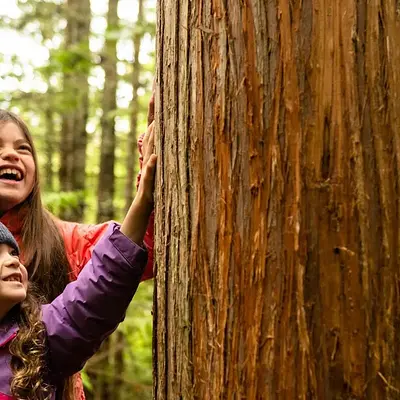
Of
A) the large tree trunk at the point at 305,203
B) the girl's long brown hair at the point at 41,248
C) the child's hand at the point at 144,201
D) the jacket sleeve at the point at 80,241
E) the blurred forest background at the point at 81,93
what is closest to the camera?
the large tree trunk at the point at 305,203

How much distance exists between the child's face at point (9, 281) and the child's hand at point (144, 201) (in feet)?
1.72

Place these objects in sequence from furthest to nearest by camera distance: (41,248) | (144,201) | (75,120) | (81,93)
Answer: (75,120) → (81,93) → (41,248) → (144,201)

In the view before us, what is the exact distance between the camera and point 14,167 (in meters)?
2.78

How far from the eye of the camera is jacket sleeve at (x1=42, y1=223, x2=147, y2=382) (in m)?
2.09

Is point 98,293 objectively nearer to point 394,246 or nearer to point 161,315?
point 161,315

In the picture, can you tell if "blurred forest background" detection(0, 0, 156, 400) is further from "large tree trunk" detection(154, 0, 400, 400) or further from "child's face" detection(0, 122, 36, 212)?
"large tree trunk" detection(154, 0, 400, 400)

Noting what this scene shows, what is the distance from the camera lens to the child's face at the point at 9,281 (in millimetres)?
2244

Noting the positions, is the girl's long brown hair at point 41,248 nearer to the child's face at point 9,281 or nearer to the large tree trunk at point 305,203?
the child's face at point 9,281

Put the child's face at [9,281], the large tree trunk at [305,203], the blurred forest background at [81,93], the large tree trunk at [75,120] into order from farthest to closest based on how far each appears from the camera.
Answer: the large tree trunk at [75,120]
the blurred forest background at [81,93]
the child's face at [9,281]
the large tree trunk at [305,203]

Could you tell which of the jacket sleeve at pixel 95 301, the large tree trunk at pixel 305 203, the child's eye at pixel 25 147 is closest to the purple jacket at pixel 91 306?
the jacket sleeve at pixel 95 301

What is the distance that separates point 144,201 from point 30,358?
2.48 ft

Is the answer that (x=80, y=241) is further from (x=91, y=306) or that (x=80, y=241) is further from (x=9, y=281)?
(x=91, y=306)

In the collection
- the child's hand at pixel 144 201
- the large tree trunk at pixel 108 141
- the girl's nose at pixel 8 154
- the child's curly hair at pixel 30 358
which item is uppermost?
the large tree trunk at pixel 108 141

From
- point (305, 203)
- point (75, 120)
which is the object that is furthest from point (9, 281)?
point (75, 120)
